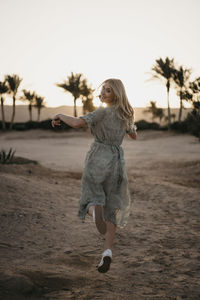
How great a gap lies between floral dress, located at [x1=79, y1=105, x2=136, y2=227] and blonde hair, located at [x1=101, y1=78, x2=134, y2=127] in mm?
51

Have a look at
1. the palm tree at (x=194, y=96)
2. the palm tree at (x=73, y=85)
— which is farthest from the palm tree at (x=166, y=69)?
the palm tree at (x=194, y=96)

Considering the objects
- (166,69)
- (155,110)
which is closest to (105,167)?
(166,69)

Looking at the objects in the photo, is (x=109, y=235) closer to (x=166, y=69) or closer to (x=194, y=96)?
(x=194, y=96)

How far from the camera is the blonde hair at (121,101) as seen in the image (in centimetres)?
281

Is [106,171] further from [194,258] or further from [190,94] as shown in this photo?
[190,94]

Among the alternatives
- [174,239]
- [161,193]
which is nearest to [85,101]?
[161,193]

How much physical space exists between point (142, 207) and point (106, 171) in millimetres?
3434

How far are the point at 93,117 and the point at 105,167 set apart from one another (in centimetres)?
46

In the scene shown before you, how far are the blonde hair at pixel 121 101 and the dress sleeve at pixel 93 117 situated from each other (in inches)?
7.0

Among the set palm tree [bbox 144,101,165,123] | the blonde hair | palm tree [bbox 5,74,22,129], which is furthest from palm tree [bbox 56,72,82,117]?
the blonde hair

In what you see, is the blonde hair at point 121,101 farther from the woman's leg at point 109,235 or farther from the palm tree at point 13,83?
the palm tree at point 13,83

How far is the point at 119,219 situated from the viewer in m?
3.03

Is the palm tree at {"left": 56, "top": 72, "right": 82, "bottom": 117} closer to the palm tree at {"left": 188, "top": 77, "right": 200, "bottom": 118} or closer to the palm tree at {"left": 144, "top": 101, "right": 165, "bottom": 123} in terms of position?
the palm tree at {"left": 144, "top": 101, "right": 165, "bottom": 123}

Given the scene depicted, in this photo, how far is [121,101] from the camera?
2812mm
